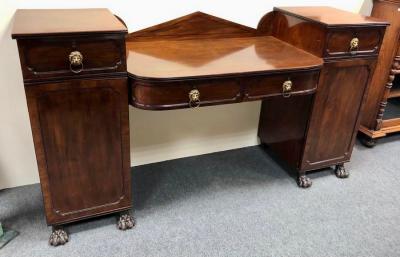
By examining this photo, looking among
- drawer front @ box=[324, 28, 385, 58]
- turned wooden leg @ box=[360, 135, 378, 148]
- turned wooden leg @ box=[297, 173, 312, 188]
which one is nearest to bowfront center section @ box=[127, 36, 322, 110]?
drawer front @ box=[324, 28, 385, 58]

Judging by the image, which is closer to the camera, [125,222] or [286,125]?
[125,222]

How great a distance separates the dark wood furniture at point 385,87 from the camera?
2.00 m

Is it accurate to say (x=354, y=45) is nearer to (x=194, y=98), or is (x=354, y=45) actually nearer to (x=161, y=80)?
(x=194, y=98)

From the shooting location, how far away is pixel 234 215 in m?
1.66

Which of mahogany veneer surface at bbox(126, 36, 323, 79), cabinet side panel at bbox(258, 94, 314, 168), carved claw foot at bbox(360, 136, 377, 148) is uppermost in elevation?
mahogany veneer surface at bbox(126, 36, 323, 79)

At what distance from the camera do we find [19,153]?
171cm

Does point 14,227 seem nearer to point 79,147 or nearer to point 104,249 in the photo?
point 104,249

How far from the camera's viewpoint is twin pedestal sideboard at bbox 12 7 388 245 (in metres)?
1.20

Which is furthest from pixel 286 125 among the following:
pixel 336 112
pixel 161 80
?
pixel 161 80

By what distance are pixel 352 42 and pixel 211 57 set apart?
2.13 feet

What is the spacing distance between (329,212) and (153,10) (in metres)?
1.26

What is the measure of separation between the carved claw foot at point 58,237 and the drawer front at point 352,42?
4.42ft

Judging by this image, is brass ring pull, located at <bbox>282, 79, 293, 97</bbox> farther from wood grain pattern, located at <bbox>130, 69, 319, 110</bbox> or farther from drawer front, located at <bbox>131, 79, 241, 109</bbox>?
drawer front, located at <bbox>131, 79, 241, 109</bbox>

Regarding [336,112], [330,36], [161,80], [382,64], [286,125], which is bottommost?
[286,125]
